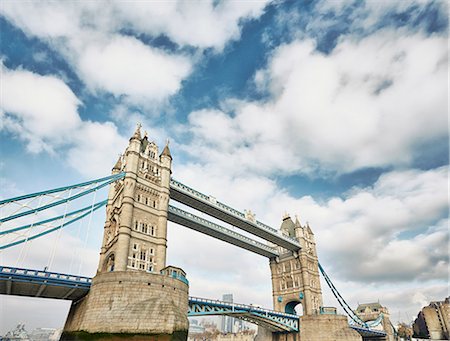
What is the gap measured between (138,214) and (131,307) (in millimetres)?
11857

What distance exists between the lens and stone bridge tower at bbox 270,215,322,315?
56.8 meters

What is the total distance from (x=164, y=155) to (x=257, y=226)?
73.0ft

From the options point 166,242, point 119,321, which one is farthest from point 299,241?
point 119,321

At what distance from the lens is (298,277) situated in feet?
193

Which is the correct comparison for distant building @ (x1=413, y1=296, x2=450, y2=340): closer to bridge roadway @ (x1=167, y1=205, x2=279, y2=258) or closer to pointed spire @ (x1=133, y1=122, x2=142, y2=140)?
bridge roadway @ (x1=167, y1=205, x2=279, y2=258)

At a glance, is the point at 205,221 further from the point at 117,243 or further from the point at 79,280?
the point at 79,280

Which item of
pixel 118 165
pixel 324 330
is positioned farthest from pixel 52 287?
pixel 324 330

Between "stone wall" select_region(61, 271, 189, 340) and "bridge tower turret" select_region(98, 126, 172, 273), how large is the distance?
154 inches

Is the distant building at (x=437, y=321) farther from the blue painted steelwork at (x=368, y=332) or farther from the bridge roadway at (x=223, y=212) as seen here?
the bridge roadway at (x=223, y=212)

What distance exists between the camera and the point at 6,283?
25.7 meters

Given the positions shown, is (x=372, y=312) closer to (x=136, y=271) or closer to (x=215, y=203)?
(x=215, y=203)

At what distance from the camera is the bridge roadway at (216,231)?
43.6 metres

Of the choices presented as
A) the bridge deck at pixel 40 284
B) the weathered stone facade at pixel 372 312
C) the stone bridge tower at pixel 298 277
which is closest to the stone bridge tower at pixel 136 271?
the bridge deck at pixel 40 284

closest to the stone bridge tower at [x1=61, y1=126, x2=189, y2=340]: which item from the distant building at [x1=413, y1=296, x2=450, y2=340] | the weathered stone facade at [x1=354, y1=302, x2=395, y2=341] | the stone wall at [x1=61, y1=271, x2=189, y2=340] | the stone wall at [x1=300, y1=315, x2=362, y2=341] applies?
the stone wall at [x1=61, y1=271, x2=189, y2=340]
